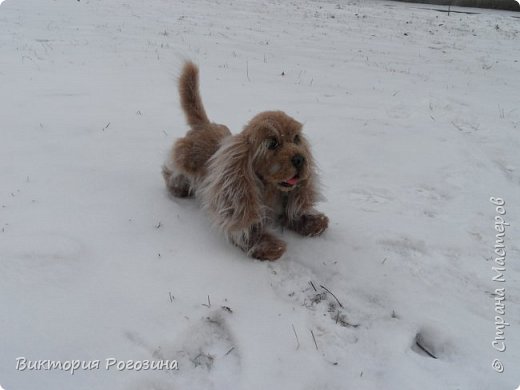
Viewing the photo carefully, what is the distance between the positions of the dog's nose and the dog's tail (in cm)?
102

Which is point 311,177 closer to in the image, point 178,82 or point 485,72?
point 178,82

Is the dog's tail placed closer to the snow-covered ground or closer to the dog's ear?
the snow-covered ground

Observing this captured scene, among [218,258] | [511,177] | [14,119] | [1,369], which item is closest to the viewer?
[1,369]

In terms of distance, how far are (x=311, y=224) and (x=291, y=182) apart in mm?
455

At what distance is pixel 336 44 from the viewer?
27.4 ft

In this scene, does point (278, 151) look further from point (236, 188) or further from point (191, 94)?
point (191, 94)

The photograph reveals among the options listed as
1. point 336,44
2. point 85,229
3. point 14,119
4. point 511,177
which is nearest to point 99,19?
point 336,44

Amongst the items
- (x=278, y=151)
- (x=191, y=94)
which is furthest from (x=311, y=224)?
(x=191, y=94)

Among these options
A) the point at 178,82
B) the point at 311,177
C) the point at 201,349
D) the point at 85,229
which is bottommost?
the point at 201,349

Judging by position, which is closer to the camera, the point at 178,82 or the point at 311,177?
the point at 311,177

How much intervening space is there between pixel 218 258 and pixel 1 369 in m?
1.19

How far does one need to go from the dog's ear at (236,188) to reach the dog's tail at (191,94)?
63cm

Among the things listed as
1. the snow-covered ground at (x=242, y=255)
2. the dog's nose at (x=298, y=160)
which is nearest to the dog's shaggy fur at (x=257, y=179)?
the dog's nose at (x=298, y=160)

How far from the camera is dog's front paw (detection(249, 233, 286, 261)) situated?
7.96ft
